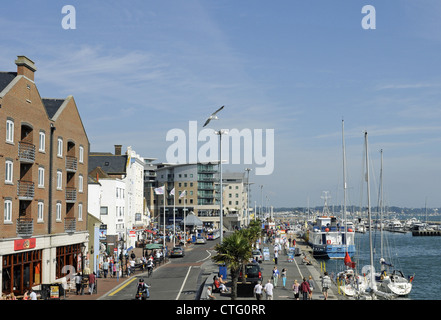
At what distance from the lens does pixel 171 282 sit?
4241cm

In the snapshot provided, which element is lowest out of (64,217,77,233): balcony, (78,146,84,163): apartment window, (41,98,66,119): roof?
(64,217,77,233): balcony

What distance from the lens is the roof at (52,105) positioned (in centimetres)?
4322

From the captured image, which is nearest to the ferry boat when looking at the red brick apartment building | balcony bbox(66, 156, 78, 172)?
the red brick apartment building

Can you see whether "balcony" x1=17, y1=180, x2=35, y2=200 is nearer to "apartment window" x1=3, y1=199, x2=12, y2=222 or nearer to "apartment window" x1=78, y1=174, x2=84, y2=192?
"apartment window" x1=3, y1=199, x2=12, y2=222

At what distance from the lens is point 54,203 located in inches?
1617

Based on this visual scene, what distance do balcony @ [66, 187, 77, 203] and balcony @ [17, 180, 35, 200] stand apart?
7.23m

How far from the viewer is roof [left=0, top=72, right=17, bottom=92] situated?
35.3 m

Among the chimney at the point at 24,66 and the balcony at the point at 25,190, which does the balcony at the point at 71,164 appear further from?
the chimney at the point at 24,66

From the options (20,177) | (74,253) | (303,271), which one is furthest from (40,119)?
(303,271)

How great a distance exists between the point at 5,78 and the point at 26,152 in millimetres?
5611

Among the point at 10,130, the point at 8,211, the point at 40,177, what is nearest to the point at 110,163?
the point at 40,177
